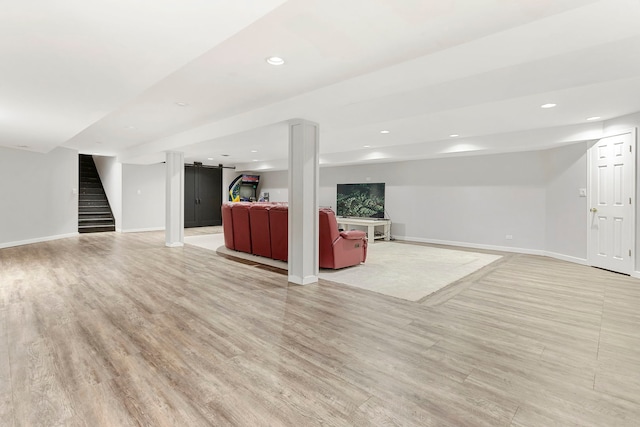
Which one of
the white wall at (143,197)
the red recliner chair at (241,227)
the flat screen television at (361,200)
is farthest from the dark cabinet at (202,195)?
the red recliner chair at (241,227)

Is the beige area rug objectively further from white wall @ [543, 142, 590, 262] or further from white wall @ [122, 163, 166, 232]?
white wall @ [122, 163, 166, 232]

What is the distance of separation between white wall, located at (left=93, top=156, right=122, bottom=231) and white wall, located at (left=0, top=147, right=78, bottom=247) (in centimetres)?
113

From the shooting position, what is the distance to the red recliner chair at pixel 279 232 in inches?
217

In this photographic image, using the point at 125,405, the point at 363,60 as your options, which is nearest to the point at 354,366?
the point at 125,405

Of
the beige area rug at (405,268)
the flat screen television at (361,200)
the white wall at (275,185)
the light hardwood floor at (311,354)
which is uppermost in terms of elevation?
the white wall at (275,185)

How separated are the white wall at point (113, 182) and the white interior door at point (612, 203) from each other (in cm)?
1188

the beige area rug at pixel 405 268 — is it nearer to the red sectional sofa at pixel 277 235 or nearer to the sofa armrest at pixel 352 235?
the red sectional sofa at pixel 277 235

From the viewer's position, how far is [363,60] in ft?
10.3

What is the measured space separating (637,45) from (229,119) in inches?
194

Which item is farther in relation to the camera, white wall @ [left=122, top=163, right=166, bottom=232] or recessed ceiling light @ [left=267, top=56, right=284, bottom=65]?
white wall @ [left=122, top=163, right=166, bottom=232]

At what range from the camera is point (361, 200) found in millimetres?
9797

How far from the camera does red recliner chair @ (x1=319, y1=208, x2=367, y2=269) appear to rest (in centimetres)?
510

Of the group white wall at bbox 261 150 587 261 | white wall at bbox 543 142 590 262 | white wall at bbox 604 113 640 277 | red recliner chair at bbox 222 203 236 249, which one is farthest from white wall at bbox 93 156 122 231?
white wall at bbox 604 113 640 277

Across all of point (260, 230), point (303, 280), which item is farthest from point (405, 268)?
point (260, 230)
